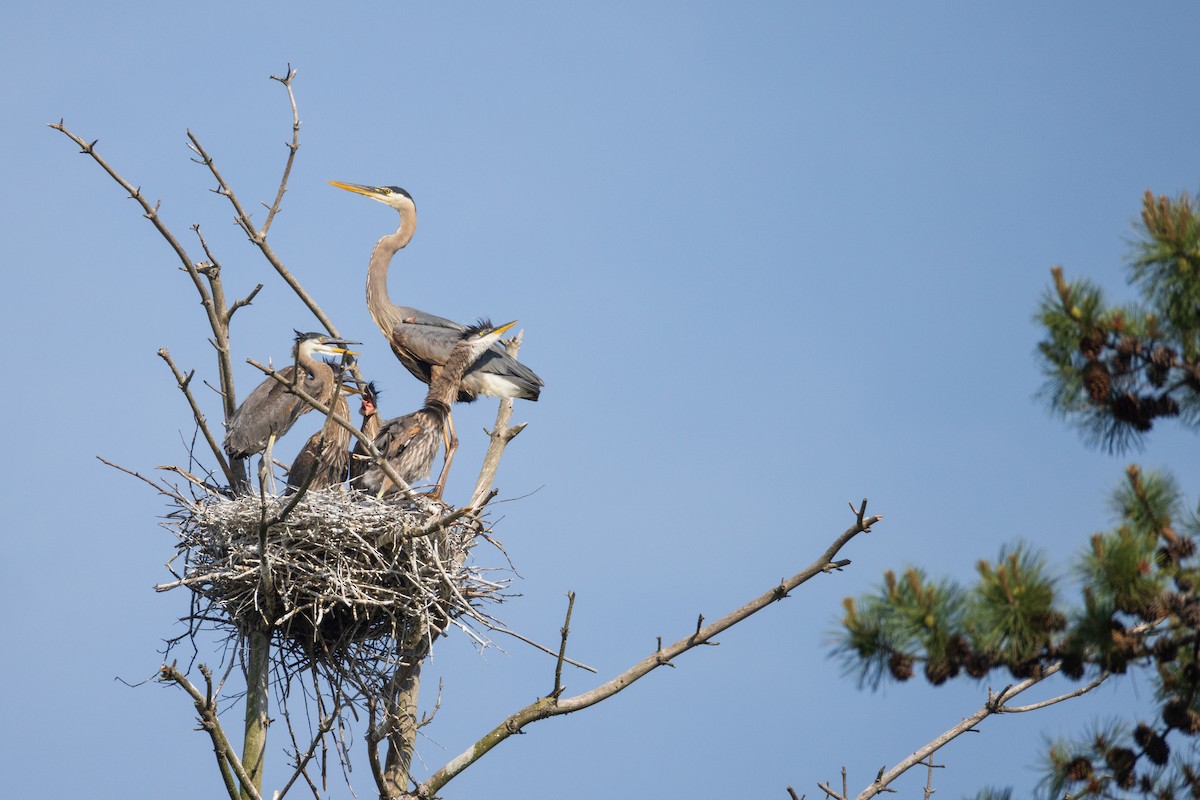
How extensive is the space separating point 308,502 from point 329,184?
5284mm

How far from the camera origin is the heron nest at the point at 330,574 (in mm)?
6777

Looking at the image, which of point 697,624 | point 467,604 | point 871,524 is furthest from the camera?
point 467,604

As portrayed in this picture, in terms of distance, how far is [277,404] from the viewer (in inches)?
324

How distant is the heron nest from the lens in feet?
22.2

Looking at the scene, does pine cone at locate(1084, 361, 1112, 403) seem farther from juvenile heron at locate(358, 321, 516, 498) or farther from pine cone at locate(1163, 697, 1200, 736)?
juvenile heron at locate(358, 321, 516, 498)

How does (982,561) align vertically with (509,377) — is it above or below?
below

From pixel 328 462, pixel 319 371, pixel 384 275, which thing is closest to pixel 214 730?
pixel 328 462

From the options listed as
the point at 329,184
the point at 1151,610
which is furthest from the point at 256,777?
the point at 329,184

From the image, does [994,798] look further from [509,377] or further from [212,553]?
[509,377]

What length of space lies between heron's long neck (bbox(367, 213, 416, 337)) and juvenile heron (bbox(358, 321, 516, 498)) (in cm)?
197

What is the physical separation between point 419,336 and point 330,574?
3.87m

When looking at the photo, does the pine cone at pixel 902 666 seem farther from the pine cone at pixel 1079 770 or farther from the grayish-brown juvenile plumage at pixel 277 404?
the grayish-brown juvenile plumage at pixel 277 404

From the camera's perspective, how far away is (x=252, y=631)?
7023 mm

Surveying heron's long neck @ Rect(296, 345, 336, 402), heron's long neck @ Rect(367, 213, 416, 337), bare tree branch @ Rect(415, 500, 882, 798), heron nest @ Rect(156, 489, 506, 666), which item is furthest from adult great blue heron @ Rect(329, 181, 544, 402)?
bare tree branch @ Rect(415, 500, 882, 798)
